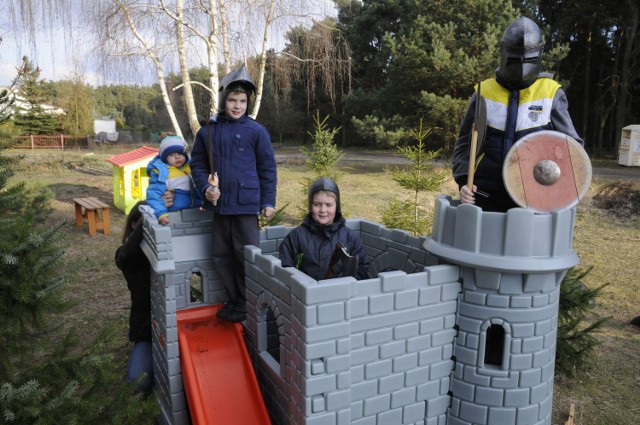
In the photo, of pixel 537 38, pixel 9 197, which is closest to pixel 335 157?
pixel 537 38

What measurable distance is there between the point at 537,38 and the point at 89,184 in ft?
49.8

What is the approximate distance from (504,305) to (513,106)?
1.20 meters

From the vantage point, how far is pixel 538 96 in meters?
3.00

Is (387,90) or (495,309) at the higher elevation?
(387,90)

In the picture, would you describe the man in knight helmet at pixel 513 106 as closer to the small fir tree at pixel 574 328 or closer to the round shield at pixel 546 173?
the round shield at pixel 546 173

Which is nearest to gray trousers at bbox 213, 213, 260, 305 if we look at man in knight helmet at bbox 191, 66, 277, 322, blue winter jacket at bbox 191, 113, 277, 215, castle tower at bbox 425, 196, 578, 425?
man in knight helmet at bbox 191, 66, 277, 322

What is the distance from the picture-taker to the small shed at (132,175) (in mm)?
10648

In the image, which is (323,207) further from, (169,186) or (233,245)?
(169,186)

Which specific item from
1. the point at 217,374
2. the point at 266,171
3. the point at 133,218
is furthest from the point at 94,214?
the point at 217,374

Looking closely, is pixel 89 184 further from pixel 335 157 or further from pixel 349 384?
pixel 349 384

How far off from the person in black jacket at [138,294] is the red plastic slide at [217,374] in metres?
0.59

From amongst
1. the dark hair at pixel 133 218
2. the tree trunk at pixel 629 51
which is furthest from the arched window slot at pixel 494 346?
the tree trunk at pixel 629 51

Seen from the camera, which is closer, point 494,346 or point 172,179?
point 494,346

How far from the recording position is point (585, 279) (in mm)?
7605
